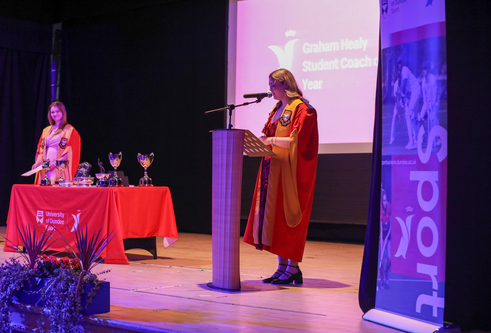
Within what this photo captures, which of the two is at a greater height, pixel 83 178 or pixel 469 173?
pixel 469 173

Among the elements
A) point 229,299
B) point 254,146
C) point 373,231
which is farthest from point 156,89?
point 373,231

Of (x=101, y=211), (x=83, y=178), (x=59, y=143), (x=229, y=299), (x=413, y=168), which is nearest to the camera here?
(x=413, y=168)

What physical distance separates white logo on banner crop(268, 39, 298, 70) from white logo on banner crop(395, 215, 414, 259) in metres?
4.41

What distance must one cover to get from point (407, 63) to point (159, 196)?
2852 millimetres

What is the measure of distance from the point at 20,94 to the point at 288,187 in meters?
6.28

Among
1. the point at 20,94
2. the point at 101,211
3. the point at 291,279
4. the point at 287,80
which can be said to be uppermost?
the point at 20,94

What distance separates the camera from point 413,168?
7.77ft

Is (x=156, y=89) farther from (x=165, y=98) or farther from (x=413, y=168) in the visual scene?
(x=413, y=168)

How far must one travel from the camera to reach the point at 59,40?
8.98m

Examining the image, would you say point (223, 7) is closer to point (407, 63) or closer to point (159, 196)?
point (159, 196)

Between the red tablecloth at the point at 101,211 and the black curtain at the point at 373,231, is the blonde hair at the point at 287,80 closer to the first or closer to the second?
the black curtain at the point at 373,231

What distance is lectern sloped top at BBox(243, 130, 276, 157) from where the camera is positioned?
327 centimetres

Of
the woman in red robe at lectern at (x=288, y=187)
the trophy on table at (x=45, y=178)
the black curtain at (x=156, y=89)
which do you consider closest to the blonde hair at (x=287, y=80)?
the woman in red robe at lectern at (x=288, y=187)

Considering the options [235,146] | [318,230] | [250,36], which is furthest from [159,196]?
[250,36]
